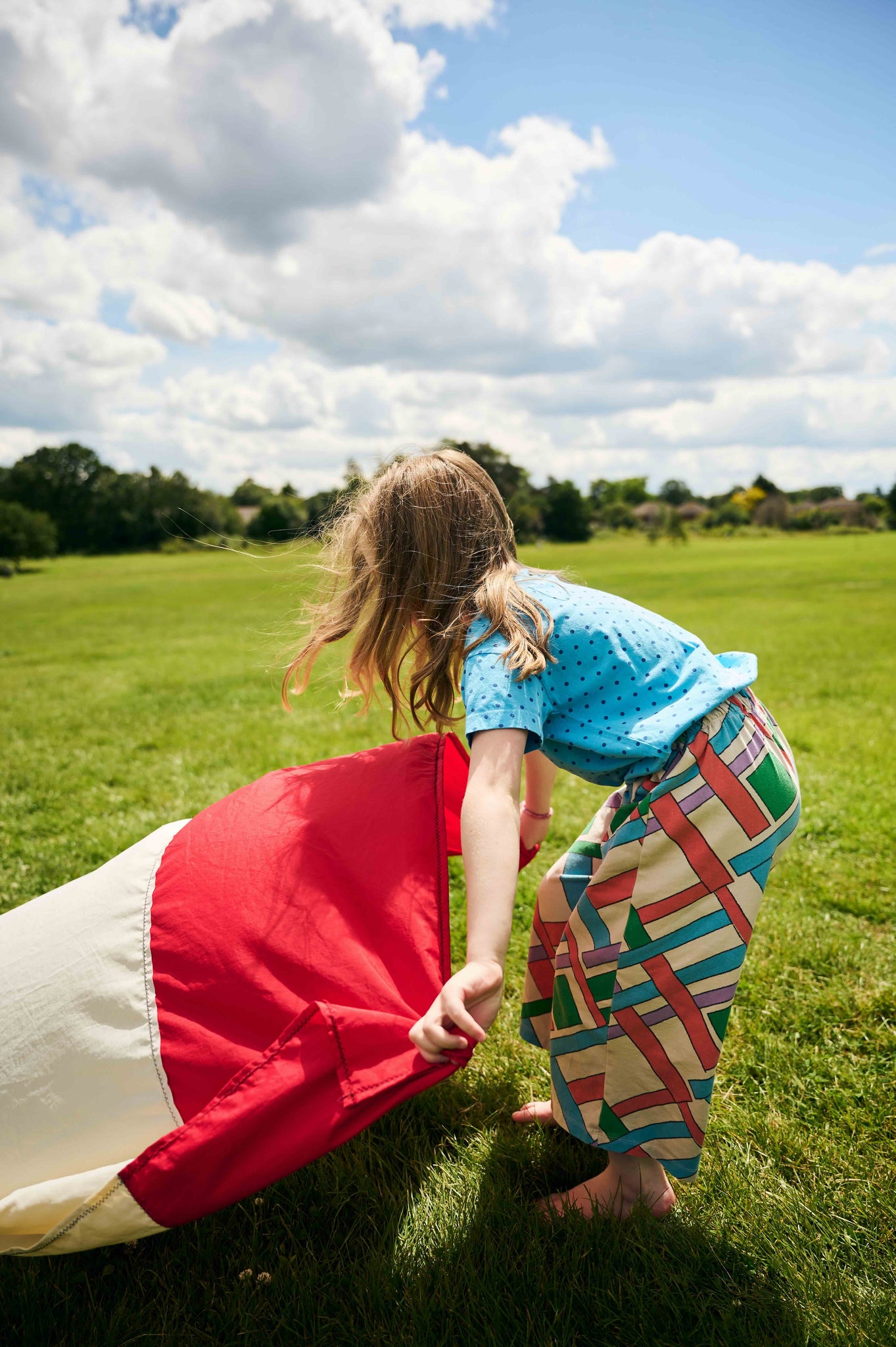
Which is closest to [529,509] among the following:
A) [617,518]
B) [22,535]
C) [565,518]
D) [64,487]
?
[565,518]

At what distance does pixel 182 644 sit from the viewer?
1439 centimetres

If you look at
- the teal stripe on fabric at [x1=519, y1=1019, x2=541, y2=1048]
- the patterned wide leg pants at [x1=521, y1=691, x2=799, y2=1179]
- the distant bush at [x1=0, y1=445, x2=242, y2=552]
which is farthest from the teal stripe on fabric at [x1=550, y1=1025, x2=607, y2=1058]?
the distant bush at [x1=0, y1=445, x2=242, y2=552]

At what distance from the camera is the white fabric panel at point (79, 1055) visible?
6.12 ft

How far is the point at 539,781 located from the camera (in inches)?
106

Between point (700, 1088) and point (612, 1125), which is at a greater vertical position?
point (700, 1088)

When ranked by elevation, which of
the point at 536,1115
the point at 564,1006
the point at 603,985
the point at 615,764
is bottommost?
the point at 536,1115

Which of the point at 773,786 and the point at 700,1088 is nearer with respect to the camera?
the point at 700,1088

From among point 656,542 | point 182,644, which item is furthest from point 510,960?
point 656,542

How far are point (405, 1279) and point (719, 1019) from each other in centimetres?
100

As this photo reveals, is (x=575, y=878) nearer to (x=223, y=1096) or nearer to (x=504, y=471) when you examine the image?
(x=223, y=1096)

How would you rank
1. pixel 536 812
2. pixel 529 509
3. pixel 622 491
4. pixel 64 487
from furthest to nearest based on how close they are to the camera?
pixel 622 491 < pixel 64 487 < pixel 529 509 < pixel 536 812

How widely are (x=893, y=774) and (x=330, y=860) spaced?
5085 mm

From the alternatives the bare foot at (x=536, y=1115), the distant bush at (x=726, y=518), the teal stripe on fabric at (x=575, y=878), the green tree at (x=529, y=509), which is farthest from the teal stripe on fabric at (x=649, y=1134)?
the distant bush at (x=726, y=518)

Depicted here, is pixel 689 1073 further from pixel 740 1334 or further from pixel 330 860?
pixel 330 860
